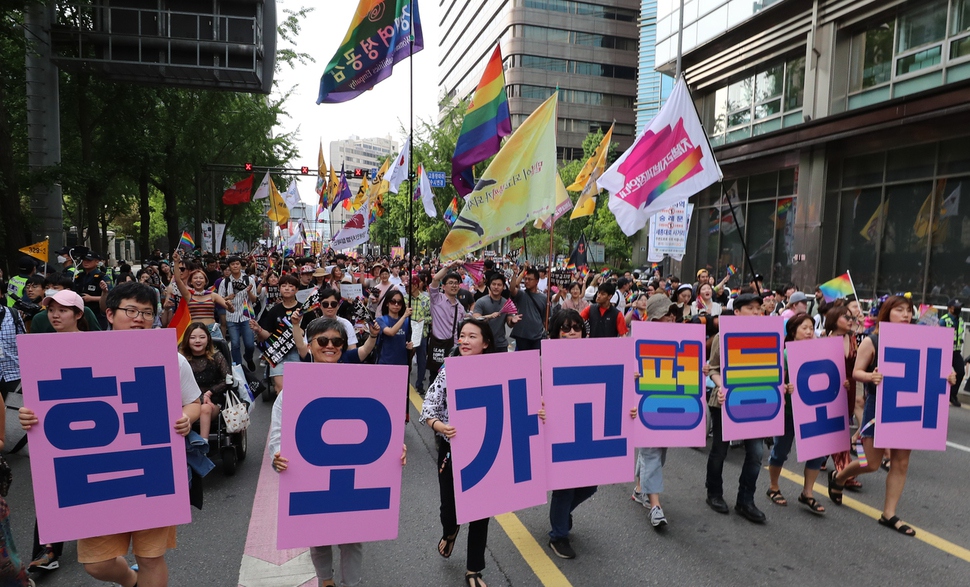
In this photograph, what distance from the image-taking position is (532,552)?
4211 millimetres

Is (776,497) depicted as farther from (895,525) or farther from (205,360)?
(205,360)

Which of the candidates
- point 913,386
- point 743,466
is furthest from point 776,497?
point 913,386

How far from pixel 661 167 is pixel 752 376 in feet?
8.88

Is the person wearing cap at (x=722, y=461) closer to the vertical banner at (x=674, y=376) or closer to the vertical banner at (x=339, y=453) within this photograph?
the vertical banner at (x=674, y=376)

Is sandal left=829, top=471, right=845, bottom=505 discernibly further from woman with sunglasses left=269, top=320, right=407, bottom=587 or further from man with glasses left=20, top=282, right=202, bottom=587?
man with glasses left=20, top=282, right=202, bottom=587

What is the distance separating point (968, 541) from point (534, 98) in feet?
195

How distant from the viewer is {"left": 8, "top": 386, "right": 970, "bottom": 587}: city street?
3.88 m

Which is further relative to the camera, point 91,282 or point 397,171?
point 397,171

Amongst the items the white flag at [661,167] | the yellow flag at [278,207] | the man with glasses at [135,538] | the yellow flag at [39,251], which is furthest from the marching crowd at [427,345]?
the yellow flag at [278,207]

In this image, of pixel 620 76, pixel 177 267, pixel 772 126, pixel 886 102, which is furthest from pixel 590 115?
pixel 177 267

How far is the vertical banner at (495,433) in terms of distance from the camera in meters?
3.47

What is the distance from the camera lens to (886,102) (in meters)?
15.3

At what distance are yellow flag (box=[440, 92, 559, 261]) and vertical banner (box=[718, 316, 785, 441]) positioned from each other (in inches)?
84.3

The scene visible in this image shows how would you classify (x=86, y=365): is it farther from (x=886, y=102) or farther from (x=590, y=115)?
(x=590, y=115)
